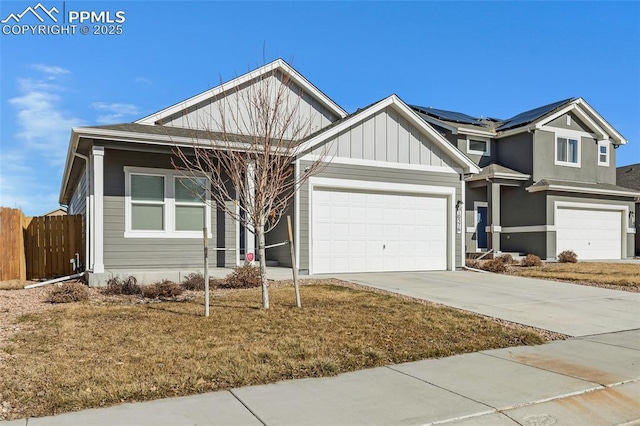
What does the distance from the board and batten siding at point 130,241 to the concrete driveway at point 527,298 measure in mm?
4318

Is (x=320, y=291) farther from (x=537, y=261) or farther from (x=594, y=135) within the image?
(x=594, y=135)

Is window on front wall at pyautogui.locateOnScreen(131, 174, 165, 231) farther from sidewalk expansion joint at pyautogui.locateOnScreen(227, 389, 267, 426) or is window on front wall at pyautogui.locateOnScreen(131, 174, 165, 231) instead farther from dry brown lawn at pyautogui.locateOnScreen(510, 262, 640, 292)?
dry brown lawn at pyautogui.locateOnScreen(510, 262, 640, 292)

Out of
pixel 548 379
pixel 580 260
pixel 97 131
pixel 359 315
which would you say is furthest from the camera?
pixel 580 260

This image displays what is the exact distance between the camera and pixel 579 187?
2239 cm

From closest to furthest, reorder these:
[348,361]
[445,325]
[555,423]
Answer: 1. [555,423]
2. [348,361]
3. [445,325]

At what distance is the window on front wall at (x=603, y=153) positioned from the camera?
957 inches

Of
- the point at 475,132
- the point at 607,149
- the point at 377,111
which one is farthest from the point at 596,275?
the point at 607,149

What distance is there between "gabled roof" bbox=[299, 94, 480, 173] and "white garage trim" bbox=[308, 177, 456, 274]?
925 millimetres

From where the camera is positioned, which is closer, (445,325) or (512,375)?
(512,375)

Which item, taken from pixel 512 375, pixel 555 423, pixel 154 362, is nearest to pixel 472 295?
pixel 512 375

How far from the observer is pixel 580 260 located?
2266cm

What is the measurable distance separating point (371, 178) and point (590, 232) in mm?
14344

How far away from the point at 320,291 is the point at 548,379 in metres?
5.72

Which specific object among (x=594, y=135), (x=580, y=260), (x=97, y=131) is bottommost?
(x=580, y=260)
